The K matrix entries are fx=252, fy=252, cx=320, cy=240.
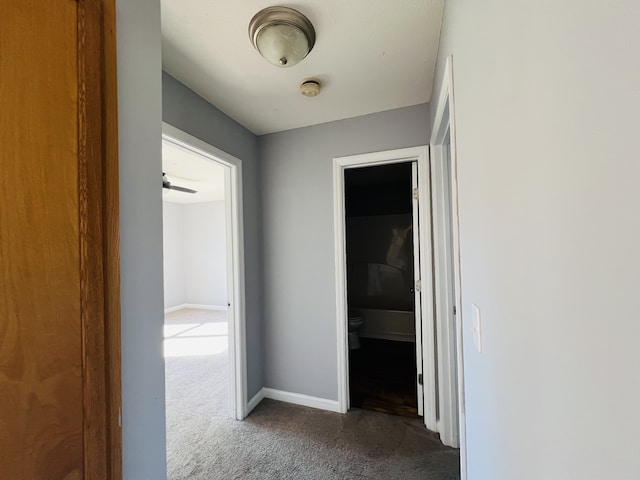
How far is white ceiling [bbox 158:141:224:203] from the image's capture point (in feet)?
9.50

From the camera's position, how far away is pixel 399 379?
267 cm

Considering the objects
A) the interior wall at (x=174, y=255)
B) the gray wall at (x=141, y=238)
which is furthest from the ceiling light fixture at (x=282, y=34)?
the interior wall at (x=174, y=255)

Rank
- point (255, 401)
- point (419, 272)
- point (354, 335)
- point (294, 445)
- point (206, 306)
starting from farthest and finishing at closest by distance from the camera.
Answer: point (206, 306)
point (354, 335)
point (255, 401)
point (419, 272)
point (294, 445)

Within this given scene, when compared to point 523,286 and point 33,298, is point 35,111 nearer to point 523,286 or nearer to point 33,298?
point 33,298

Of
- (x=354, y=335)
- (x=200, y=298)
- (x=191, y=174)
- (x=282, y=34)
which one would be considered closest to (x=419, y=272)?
(x=354, y=335)

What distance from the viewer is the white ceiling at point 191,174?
2.89 metres

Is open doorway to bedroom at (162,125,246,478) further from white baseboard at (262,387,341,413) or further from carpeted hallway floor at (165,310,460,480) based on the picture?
white baseboard at (262,387,341,413)

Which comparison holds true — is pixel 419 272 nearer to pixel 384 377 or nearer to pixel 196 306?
pixel 384 377

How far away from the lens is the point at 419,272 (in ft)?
6.63

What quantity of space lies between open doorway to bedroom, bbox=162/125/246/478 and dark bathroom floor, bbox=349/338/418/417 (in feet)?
3.79

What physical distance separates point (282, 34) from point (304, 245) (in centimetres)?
151

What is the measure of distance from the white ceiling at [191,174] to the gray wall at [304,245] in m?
0.66

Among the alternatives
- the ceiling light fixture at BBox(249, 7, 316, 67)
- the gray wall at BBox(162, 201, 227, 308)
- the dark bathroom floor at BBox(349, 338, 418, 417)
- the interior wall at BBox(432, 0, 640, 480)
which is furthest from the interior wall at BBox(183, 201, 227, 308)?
the interior wall at BBox(432, 0, 640, 480)

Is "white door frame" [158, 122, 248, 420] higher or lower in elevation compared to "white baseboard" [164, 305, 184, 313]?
higher
